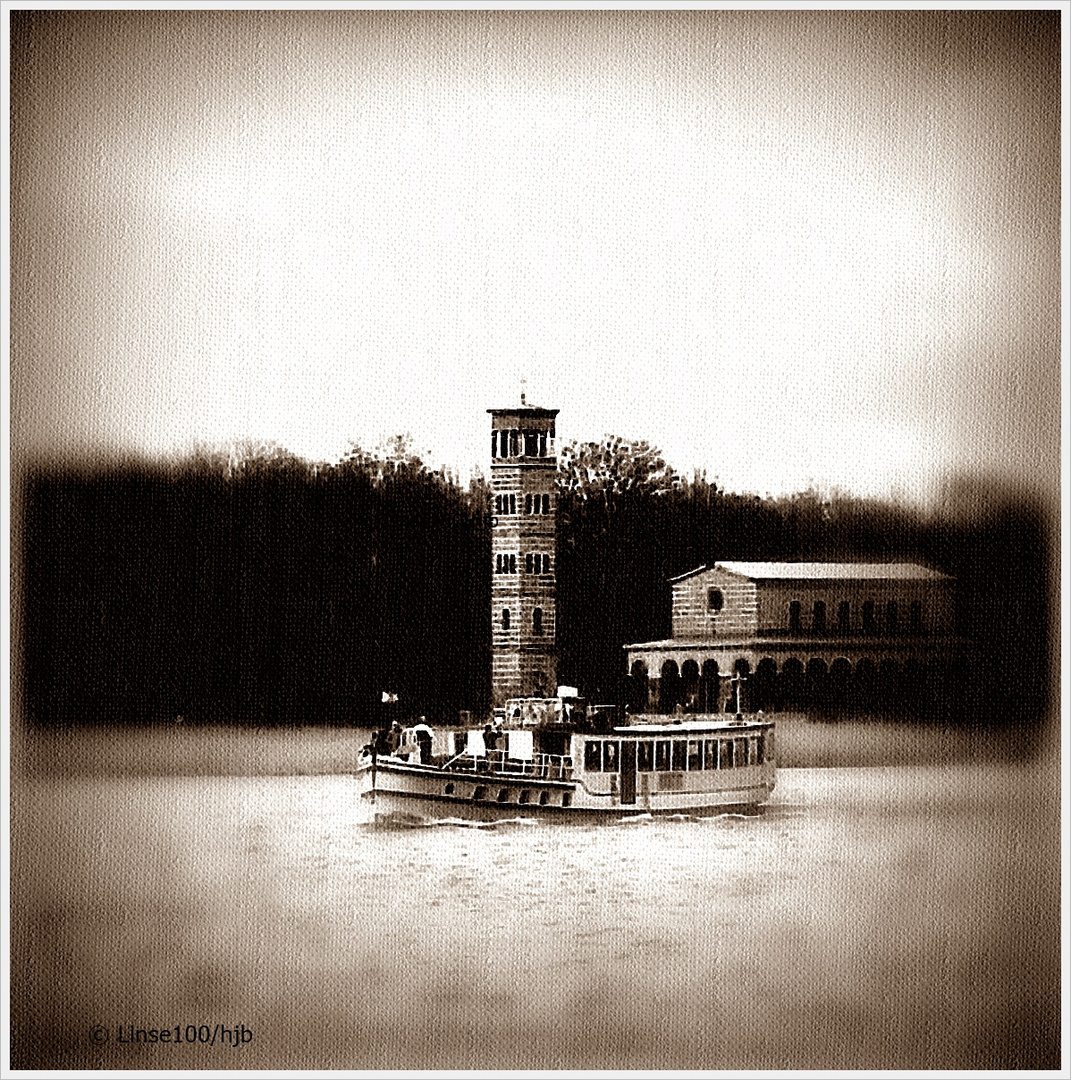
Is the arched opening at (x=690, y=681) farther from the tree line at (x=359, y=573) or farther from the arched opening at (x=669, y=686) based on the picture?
the tree line at (x=359, y=573)

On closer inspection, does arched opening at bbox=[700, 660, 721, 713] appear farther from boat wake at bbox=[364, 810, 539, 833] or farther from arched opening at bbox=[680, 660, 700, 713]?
boat wake at bbox=[364, 810, 539, 833]

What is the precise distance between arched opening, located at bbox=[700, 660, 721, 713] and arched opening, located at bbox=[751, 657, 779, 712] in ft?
0.40

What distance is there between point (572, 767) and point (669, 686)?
1.26 ft

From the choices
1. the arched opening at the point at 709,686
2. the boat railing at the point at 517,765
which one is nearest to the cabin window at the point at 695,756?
the arched opening at the point at 709,686

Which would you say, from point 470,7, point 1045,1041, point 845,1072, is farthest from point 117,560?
point 1045,1041

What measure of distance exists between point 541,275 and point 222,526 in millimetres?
1225

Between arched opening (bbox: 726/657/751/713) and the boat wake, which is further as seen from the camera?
arched opening (bbox: 726/657/751/713)

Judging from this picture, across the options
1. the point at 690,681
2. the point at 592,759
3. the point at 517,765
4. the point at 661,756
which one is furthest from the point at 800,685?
the point at 517,765

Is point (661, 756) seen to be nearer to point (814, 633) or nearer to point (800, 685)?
point (800, 685)

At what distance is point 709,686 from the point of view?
5.43 m

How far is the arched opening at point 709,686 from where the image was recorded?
542 cm

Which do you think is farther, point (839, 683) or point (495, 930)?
point (839, 683)

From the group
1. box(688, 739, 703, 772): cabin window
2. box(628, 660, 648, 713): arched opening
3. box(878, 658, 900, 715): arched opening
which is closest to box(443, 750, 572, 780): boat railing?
box(628, 660, 648, 713): arched opening

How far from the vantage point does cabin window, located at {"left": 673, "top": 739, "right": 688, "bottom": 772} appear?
5.43 meters
